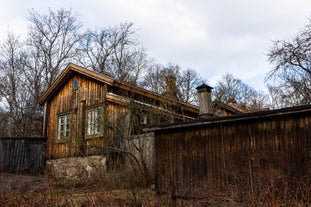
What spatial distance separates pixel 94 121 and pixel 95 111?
2.49ft

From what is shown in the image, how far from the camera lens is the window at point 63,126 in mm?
18703

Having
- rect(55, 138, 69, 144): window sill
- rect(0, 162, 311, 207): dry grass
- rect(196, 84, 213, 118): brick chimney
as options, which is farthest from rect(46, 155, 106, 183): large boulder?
rect(0, 162, 311, 207): dry grass

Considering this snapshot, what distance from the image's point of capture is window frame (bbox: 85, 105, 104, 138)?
1617 centimetres

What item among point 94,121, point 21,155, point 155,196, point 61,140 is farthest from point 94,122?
point 155,196

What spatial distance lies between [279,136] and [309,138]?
2.41 ft

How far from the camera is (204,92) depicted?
46.4ft

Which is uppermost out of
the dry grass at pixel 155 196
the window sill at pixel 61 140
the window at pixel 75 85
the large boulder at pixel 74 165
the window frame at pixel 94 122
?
the window at pixel 75 85

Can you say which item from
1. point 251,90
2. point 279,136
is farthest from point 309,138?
point 251,90

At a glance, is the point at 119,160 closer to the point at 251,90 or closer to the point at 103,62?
the point at 103,62

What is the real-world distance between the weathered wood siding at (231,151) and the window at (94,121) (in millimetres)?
5376

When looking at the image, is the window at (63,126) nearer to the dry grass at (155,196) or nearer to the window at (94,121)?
the window at (94,121)

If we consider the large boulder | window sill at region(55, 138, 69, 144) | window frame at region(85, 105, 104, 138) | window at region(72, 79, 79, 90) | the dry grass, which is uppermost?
window at region(72, 79, 79, 90)

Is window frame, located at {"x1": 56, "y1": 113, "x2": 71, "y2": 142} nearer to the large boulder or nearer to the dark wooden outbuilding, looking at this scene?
the large boulder

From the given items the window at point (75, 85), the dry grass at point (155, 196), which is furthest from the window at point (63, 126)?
the dry grass at point (155, 196)
